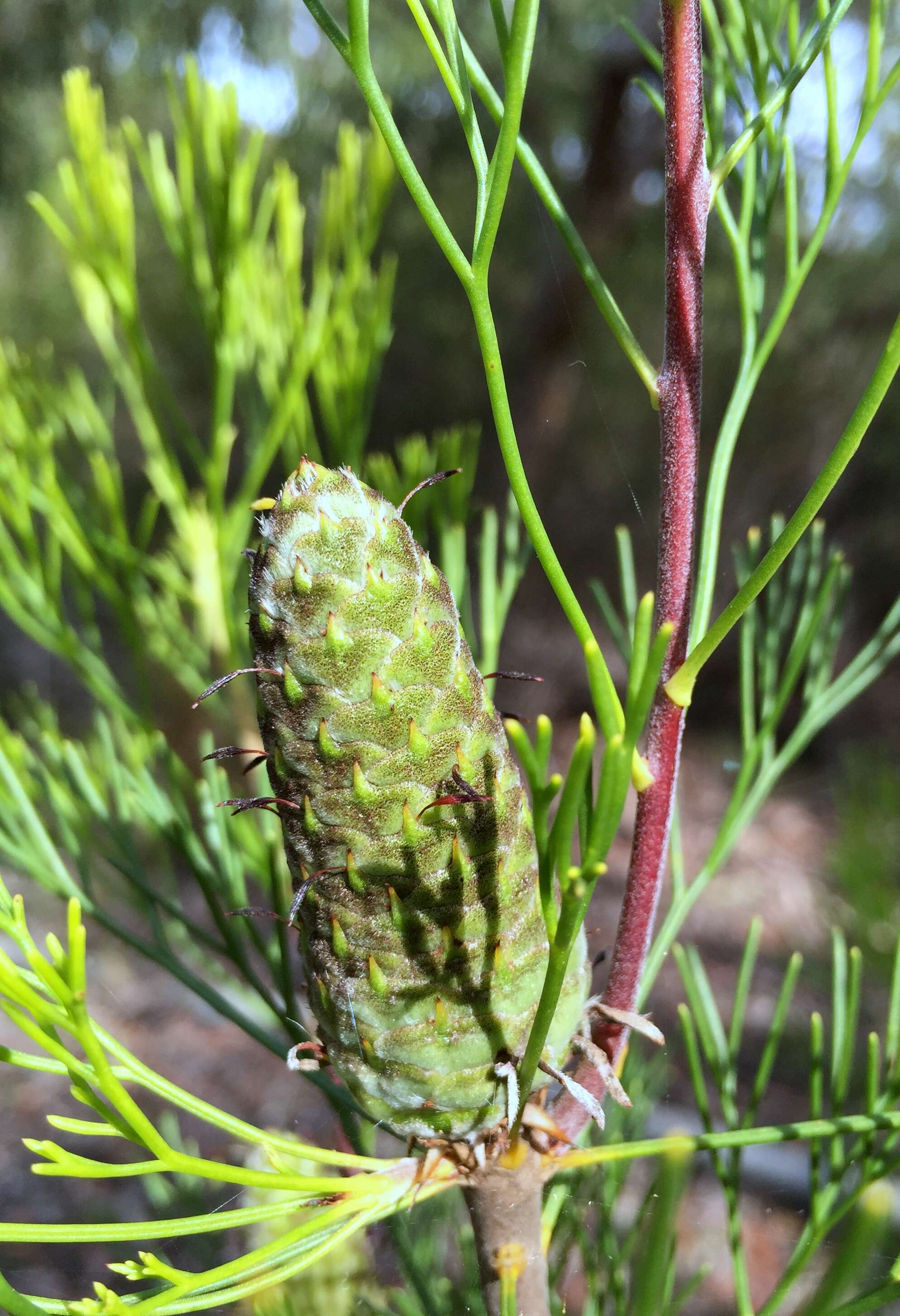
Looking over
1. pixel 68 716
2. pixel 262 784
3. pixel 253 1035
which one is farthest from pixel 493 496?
pixel 253 1035

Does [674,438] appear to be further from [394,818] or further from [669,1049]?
[669,1049]

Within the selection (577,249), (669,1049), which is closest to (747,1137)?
(577,249)

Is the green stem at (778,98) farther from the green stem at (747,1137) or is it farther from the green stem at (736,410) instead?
the green stem at (747,1137)

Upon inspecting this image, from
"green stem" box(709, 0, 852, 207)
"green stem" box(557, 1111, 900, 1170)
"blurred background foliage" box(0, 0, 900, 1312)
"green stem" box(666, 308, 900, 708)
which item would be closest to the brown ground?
"blurred background foliage" box(0, 0, 900, 1312)

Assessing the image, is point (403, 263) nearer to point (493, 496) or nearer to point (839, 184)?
point (493, 496)

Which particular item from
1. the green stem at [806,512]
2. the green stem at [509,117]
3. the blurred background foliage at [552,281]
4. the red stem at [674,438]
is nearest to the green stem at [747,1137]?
the red stem at [674,438]
